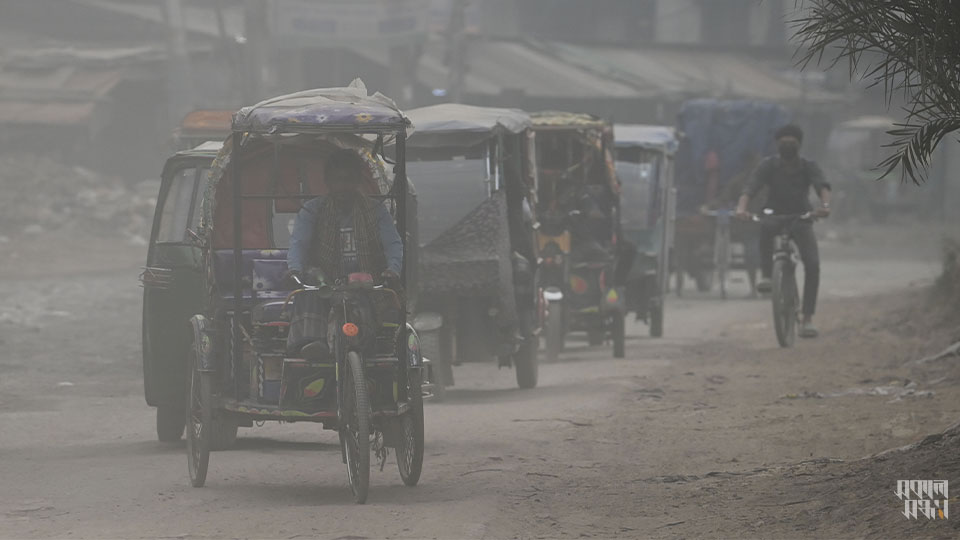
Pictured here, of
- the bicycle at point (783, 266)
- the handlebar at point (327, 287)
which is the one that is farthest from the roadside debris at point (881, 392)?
the handlebar at point (327, 287)

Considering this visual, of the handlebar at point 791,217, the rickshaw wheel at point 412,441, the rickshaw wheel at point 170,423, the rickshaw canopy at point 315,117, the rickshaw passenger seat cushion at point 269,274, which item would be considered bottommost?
the rickshaw wheel at point 170,423

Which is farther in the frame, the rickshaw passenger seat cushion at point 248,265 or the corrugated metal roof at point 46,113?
the corrugated metal roof at point 46,113

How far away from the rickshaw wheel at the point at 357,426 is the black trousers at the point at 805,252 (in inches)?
321

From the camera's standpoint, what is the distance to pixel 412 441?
8555 mm

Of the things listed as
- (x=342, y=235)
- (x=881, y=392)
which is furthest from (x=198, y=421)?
(x=881, y=392)

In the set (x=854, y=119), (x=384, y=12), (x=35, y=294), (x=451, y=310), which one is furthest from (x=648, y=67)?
(x=451, y=310)

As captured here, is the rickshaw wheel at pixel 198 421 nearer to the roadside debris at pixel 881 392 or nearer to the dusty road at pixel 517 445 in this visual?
the dusty road at pixel 517 445

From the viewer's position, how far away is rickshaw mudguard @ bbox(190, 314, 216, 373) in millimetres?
8836

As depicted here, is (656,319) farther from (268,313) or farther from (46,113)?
(46,113)

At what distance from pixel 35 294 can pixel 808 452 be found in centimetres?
1392

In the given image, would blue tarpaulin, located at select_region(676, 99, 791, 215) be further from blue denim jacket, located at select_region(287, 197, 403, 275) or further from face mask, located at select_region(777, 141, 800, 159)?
blue denim jacket, located at select_region(287, 197, 403, 275)

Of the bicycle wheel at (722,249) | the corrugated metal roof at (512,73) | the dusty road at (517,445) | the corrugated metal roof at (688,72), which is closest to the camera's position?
the dusty road at (517,445)

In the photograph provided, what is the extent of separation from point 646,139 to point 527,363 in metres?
6.54

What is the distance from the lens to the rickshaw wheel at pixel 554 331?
52.1 ft
